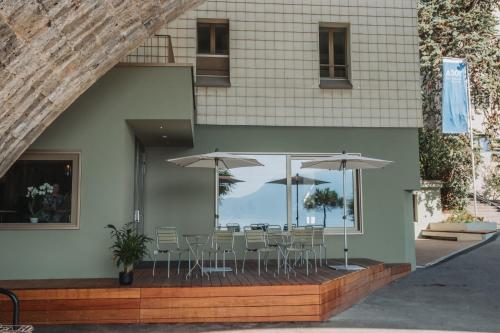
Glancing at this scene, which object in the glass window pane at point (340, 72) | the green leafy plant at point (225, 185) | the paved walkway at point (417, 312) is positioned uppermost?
the glass window pane at point (340, 72)

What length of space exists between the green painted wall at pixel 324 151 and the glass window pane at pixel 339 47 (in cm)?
160

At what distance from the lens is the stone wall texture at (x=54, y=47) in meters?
4.09

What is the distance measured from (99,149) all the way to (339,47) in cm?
601

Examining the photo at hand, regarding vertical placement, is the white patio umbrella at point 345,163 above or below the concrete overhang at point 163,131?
below

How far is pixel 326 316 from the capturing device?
→ 645cm

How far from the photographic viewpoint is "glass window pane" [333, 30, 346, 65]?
10.6 metres

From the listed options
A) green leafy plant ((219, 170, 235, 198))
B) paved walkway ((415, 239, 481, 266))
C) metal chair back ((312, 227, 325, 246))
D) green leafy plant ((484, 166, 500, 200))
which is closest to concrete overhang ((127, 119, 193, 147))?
green leafy plant ((219, 170, 235, 198))

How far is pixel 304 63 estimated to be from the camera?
10258 mm

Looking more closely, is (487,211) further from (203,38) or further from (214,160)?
(214,160)

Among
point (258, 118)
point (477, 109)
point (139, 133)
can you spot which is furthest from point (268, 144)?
point (477, 109)

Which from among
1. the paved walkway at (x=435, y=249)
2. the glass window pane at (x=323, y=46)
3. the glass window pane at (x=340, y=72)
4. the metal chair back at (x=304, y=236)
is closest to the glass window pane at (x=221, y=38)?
the glass window pane at (x=323, y=46)

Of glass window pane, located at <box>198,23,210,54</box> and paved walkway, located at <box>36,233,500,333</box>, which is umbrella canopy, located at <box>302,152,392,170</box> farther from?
glass window pane, located at <box>198,23,210,54</box>

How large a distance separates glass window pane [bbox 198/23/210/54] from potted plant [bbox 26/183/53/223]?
4672 millimetres

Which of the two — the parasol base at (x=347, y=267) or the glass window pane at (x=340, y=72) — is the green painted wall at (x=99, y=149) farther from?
the glass window pane at (x=340, y=72)
